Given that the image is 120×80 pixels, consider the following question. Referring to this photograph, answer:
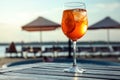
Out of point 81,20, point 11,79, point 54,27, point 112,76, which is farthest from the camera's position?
point 54,27

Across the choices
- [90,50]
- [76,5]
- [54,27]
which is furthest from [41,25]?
[76,5]

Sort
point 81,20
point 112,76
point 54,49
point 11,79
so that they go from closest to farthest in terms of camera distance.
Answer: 1. point 11,79
2. point 112,76
3. point 81,20
4. point 54,49

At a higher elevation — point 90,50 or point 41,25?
point 41,25

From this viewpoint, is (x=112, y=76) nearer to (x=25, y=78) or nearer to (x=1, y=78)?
(x=25, y=78)

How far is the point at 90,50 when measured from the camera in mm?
21797

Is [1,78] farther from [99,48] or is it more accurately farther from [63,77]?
[99,48]

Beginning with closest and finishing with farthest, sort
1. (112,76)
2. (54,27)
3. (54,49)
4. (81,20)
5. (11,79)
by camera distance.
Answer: (11,79), (112,76), (81,20), (54,27), (54,49)

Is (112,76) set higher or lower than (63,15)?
lower

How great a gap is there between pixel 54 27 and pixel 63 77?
19.0 m

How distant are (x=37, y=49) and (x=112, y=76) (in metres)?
20.8

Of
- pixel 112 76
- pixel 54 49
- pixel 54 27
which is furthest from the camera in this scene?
pixel 54 49

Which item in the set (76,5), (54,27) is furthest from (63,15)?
(54,27)

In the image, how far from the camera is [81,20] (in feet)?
5.87

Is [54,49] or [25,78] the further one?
[54,49]
